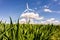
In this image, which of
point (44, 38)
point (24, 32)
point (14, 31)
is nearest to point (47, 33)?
point (44, 38)

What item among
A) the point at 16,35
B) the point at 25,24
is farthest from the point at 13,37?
the point at 25,24

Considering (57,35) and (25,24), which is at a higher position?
(25,24)

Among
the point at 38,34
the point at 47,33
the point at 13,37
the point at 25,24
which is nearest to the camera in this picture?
the point at 13,37

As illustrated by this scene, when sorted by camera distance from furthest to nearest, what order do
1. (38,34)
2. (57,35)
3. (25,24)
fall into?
1. (57,35)
2. (25,24)
3. (38,34)

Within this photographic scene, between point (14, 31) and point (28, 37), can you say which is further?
point (28, 37)

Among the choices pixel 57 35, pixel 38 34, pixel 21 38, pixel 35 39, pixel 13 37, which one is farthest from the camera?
pixel 57 35

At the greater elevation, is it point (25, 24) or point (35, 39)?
point (25, 24)

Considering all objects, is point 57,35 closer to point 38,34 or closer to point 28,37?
point 38,34

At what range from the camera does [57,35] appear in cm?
259

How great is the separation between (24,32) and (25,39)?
21 centimetres

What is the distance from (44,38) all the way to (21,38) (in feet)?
1.11

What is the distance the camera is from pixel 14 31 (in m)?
1.40

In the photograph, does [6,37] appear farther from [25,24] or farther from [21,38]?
[25,24]

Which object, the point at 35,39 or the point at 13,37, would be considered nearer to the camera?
the point at 13,37
